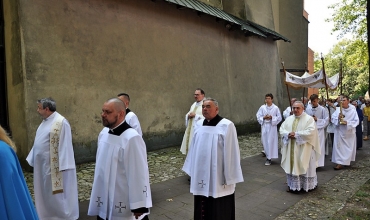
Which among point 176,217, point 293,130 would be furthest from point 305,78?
point 176,217

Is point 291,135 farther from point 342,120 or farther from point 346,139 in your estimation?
point 346,139

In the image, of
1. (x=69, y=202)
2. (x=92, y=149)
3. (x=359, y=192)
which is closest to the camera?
(x=69, y=202)

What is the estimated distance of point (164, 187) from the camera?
21.1ft

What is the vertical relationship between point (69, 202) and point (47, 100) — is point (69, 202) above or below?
below

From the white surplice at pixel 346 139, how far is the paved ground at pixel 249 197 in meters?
0.62

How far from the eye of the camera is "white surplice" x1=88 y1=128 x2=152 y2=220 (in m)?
2.95

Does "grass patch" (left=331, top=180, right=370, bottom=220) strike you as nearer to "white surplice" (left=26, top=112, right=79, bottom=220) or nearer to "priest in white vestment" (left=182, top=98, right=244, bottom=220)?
"priest in white vestment" (left=182, top=98, right=244, bottom=220)

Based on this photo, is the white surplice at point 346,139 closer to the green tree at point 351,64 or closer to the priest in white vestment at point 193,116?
the priest in white vestment at point 193,116

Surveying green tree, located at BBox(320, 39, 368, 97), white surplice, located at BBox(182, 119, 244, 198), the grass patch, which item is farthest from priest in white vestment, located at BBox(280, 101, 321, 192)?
green tree, located at BBox(320, 39, 368, 97)

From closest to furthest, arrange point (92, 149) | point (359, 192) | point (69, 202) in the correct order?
point (69, 202) → point (359, 192) → point (92, 149)

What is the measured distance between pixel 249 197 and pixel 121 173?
356 cm

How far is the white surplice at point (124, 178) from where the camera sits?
116 inches

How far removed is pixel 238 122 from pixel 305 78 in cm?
562

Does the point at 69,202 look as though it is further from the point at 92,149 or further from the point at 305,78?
the point at 305,78
